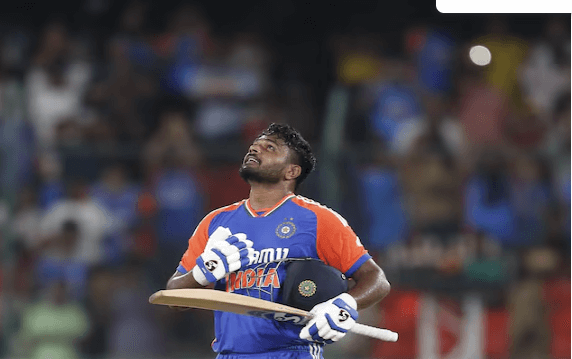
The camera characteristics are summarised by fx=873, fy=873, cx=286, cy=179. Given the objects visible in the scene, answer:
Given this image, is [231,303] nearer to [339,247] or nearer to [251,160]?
[339,247]

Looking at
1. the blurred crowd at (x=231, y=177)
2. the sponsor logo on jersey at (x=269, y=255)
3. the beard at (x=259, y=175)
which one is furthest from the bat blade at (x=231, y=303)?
the blurred crowd at (x=231, y=177)

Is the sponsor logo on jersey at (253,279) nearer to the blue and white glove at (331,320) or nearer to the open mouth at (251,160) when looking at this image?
the blue and white glove at (331,320)

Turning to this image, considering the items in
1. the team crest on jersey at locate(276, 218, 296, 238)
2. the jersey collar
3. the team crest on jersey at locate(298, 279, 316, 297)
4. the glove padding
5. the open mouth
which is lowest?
the team crest on jersey at locate(298, 279, 316, 297)

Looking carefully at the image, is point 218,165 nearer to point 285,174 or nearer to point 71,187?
point 71,187

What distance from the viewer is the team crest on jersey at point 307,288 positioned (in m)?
3.99

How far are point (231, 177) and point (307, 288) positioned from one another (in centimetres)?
520

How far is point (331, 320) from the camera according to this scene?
3.78 m

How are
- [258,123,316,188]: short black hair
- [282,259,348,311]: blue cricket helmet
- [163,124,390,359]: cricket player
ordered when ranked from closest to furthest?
[282,259,348,311]: blue cricket helmet → [163,124,390,359]: cricket player → [258,123,316,188]: short black hair

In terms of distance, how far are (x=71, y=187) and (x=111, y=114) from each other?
4.03ft

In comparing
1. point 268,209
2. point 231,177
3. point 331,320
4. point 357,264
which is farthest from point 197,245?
point 231,177

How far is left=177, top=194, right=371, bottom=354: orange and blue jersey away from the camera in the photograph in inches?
163

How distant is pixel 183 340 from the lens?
8.70m

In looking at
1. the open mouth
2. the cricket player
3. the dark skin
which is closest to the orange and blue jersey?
the cricket player

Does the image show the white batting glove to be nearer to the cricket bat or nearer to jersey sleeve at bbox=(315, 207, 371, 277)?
the cricket bat
